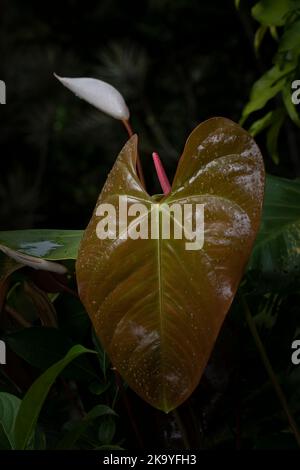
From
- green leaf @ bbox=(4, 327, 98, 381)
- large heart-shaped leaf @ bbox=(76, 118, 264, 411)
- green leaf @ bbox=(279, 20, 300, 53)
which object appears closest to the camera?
large heart-shaped leaf @ bbox=(76, 118, 264, 411)

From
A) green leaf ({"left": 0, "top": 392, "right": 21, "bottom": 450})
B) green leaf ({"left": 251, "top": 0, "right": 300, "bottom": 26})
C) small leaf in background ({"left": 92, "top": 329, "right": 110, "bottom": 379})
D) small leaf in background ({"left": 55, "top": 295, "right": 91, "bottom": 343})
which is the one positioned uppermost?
green leaf ({"left": 251, "top": 0, "right": 300, "bottom": 26})

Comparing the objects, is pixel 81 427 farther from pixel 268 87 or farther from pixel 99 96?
pixel 268 87

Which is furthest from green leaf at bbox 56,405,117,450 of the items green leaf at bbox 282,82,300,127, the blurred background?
the blurred background

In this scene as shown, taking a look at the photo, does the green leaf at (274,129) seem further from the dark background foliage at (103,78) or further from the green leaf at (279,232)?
the dark background foliage at (103,78)

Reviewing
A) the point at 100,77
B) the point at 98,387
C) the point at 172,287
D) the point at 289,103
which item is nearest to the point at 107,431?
the point at 98,387

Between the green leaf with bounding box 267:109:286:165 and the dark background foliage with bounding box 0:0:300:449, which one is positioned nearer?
the green leaf with bounding box 267:109:286:165

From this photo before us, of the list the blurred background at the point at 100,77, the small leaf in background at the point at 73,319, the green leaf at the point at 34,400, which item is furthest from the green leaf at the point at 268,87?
the blurred background at the point at 100,77

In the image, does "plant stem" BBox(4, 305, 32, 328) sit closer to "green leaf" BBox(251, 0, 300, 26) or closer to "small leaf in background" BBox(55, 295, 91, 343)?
"small leaf in background" BBox(55, 295, 91, 343)

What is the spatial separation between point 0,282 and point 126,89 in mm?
1612

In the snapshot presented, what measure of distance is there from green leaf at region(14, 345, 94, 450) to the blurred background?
157 centimetres

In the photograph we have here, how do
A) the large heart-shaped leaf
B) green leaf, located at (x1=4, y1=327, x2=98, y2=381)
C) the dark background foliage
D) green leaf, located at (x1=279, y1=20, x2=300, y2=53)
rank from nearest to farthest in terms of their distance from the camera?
the large heart-shaped leaf
green leaf, located at (x1=4, y1=327, x2=98, y2=381)
green leaf, located at (x1=279, y1=20, x2=300, y2=53)
the dark background foliage

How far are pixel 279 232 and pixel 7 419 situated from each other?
233 millimetres

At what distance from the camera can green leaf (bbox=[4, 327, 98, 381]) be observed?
0.50 m

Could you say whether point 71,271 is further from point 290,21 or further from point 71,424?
point 290,21
